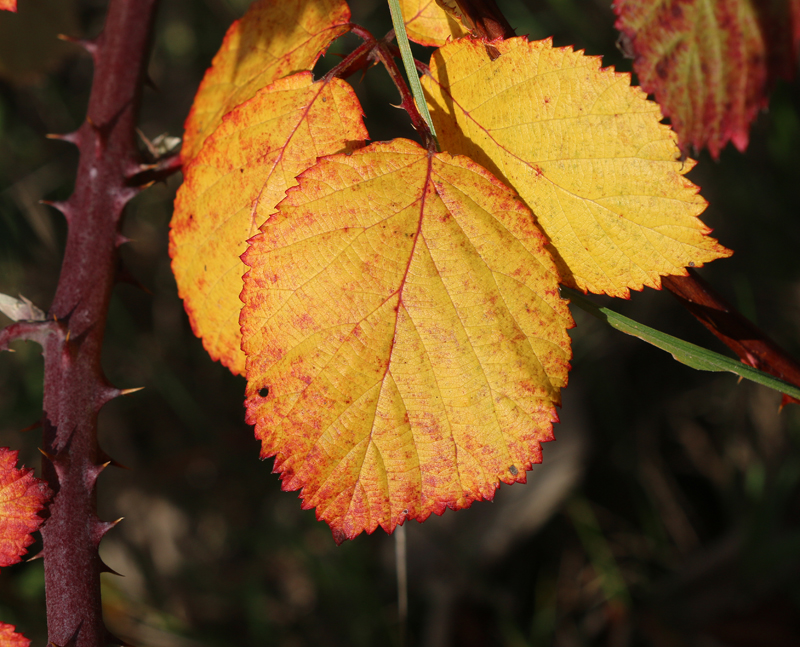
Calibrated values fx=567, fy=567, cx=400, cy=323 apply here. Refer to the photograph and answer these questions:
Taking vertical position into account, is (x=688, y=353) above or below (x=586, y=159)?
below

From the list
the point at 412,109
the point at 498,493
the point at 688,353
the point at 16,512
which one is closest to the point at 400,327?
the point at 412,109

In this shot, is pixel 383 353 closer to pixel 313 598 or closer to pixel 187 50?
pixel 313 598

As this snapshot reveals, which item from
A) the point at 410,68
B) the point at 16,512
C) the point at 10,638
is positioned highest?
the point at 410,68

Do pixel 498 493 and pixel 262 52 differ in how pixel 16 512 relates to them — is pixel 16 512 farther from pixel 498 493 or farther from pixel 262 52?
pixel 498 493

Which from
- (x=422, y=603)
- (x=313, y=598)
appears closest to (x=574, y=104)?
(x=422, y=603)

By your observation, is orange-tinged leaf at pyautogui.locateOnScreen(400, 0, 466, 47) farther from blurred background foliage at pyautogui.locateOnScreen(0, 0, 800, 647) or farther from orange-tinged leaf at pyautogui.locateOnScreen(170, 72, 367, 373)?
blurred background foliage at pyautogui.locateOnScreen(0, 0, 800, 647)

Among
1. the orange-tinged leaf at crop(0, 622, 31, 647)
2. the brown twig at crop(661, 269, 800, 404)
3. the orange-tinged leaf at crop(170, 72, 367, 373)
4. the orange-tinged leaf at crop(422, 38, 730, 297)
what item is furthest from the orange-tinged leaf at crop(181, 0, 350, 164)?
the orange-tinged leaf at crop(0, 622, 31, 647)

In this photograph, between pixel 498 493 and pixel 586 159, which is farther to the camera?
pixel 498 493
